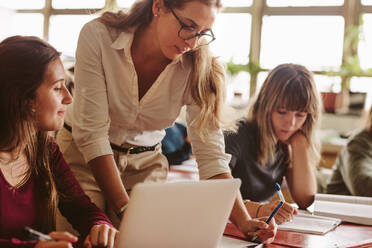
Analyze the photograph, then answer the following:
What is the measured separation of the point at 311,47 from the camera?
5.38m

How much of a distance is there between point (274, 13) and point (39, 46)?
4.66 metres

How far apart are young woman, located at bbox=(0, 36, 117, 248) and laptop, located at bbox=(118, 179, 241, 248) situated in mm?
198

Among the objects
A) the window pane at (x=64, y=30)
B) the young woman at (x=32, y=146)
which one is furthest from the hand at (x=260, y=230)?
the window pane at (x=64, y=30)

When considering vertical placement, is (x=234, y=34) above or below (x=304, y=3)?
below

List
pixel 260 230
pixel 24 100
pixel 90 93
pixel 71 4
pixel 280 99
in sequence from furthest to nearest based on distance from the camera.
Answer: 1. pixel 71 4
2. pixel 280 99
3. pixel 90 93
4. pixel 260 230
5. pixel 24 100

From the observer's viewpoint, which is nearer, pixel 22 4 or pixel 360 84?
pixel 360 84

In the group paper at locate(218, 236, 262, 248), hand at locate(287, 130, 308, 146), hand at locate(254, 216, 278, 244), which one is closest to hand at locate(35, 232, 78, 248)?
paper at locate(218, 236, 262, 248)

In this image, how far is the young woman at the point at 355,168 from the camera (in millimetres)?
2113

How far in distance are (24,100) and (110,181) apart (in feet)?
1.07

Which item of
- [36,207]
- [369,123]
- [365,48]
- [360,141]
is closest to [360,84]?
[365,48]

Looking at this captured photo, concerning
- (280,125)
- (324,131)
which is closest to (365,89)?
(324,131)

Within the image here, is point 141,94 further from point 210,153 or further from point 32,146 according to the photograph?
point 32,146

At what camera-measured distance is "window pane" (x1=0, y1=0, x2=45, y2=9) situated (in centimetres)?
686

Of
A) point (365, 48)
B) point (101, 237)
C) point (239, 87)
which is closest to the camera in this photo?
point (101, 237)
